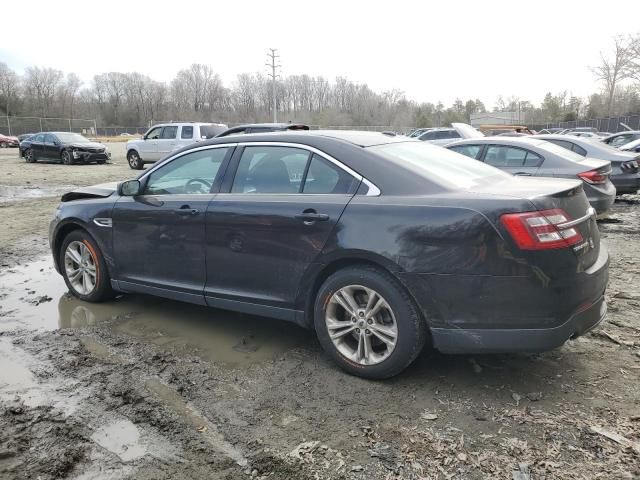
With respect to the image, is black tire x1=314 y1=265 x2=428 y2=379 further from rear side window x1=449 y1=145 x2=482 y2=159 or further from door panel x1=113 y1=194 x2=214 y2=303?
rear side window x1=449 y1=145 x2=482 y2=159

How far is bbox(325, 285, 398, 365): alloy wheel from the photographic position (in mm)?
3348

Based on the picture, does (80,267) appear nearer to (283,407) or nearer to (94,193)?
(94,193)

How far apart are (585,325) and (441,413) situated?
1.02 m

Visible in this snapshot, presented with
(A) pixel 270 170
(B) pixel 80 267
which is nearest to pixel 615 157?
(A) pixel 270 170

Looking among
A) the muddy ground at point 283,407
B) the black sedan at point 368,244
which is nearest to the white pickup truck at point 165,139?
the black sedan at point 368,244

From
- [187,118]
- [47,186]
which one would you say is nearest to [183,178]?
[47,186]

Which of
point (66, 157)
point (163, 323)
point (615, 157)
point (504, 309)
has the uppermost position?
point (615, 157)

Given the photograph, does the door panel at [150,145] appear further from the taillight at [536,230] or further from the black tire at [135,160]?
the taillight at [536,230]

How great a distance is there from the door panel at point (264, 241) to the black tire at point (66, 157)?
71.6 ft

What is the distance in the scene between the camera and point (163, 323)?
466cm

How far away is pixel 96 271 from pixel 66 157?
67.9 ft

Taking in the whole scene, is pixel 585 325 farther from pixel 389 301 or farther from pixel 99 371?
pixel 99 371

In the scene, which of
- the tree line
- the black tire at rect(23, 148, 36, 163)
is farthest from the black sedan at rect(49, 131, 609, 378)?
the tree line

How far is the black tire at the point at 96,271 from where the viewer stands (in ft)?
16.4
